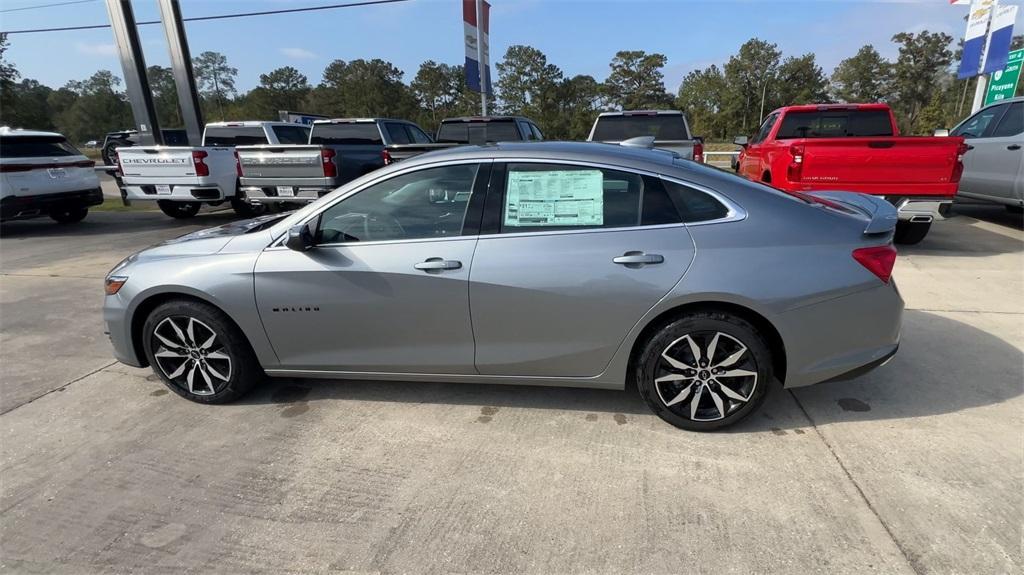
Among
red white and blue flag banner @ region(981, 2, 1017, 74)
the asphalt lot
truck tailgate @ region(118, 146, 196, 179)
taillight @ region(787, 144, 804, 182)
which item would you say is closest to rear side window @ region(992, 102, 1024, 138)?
taillight @ region(787, 144, 804, 182)

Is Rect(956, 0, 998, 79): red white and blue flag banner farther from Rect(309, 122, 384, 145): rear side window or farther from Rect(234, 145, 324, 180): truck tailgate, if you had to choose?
Rect(234, 145, 324, 180): truck tailgate

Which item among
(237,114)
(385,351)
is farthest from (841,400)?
Answer: (237,114)

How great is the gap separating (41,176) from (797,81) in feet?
255

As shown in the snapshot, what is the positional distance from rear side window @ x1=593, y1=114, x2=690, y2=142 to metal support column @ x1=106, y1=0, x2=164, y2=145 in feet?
34.5

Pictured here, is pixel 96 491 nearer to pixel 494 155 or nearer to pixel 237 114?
pixel 494 155

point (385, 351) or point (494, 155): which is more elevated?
point (494, 155)

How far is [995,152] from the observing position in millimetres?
7695

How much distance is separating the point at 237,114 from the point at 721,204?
68.1 meters

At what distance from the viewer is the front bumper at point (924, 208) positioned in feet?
19.6

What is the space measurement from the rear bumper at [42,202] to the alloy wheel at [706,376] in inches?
460

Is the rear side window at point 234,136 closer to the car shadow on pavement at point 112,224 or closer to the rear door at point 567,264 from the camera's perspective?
the car shadow on pavement at point 112,224

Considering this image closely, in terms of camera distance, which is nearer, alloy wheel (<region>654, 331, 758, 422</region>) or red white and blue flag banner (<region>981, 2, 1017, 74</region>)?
alloy wheel (<region>654, 331, 758, 422</region>)

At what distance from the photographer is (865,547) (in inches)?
83.0

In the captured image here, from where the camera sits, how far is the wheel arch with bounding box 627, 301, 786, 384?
2.74 metres
